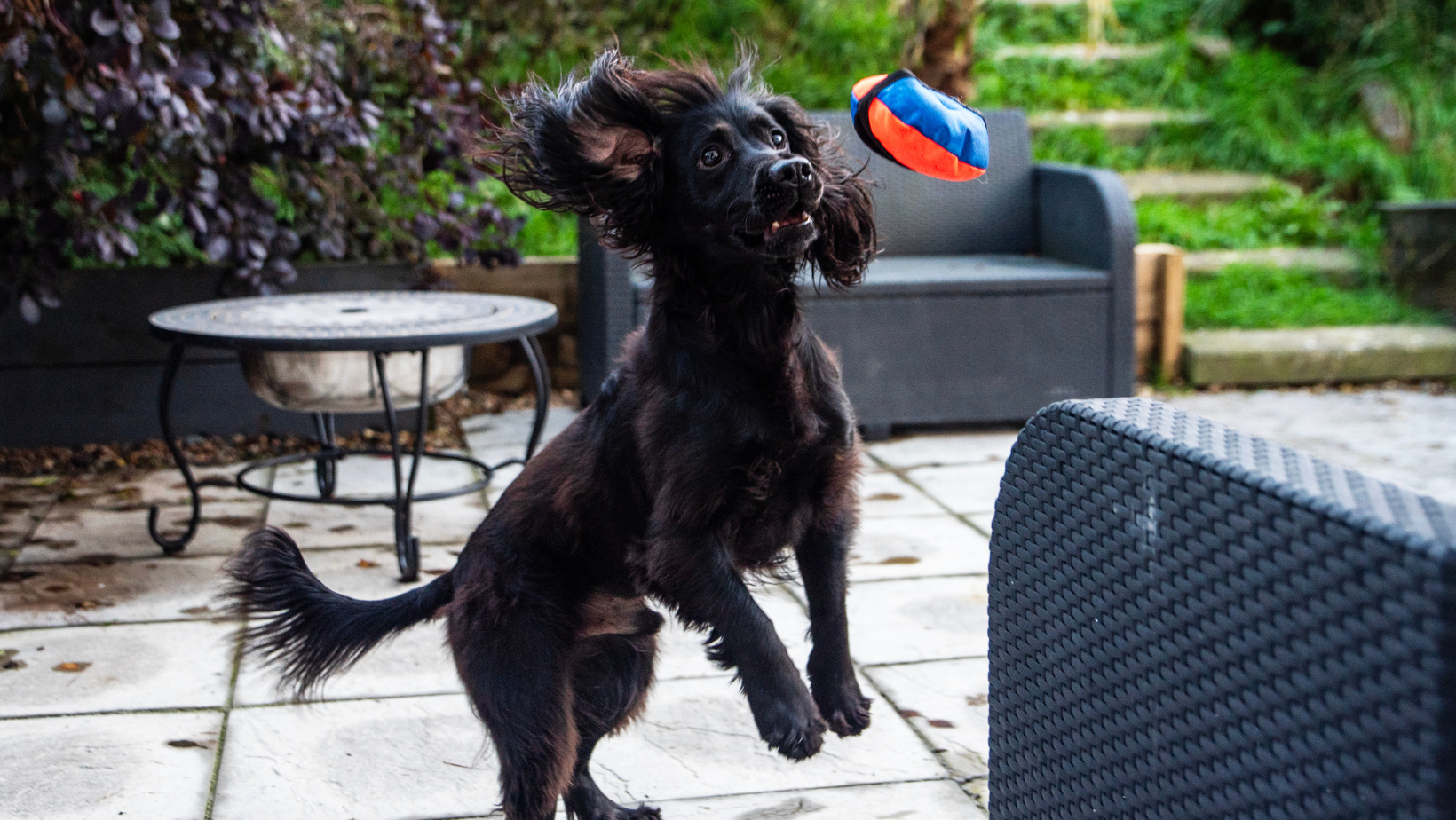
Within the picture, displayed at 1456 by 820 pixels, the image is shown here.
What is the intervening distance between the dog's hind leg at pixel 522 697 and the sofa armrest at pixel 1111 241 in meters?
3.49

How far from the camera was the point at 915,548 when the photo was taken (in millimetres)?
3623

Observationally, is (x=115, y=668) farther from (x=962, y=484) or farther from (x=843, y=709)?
(x=962, y=484)

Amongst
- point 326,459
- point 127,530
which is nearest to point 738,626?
point 326,459

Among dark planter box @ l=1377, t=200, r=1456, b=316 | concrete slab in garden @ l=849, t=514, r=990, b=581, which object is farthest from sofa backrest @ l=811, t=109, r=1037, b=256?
dark planter box @ l=1377, t=200, r=1456, b=316

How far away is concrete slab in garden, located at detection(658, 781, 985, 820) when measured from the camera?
7.09ft

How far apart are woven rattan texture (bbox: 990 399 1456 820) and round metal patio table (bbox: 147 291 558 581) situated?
81.6 inches

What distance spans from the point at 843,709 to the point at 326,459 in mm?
2575

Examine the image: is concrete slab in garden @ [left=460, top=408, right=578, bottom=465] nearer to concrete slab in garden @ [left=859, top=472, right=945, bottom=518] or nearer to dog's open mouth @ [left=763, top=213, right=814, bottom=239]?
concrete slab in garden @ [left=859, top=472, right=945, bottom=518]

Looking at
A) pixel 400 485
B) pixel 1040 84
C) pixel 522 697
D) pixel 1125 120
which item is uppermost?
pixel 1040 84

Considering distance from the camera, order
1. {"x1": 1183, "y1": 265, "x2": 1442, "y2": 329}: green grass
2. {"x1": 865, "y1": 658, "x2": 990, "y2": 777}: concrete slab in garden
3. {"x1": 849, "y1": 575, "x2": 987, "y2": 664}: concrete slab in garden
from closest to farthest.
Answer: {"x1": 865, "y1": 658, "x2": 990, "y2": 777}: concrete slab in garden
{"x1": 849, "y1": 575, "x2": 987, "y2": 664}: concrete slab in garden
{"x1": 1183, "y1": 265, "x2": 1442, "y2": 329}: green grass

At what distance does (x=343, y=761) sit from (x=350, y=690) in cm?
34

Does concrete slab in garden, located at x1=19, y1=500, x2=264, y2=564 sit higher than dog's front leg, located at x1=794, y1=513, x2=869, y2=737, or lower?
lower

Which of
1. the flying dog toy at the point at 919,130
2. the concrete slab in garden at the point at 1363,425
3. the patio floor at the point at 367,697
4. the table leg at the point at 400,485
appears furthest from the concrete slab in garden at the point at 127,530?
the concrete slab in garden at the point at 1363,425

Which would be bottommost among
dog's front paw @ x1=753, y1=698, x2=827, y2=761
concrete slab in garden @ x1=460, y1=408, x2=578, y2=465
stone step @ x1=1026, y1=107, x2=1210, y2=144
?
concrete slab in garden @ x1=460, y1=408, x2=578, y2=465
